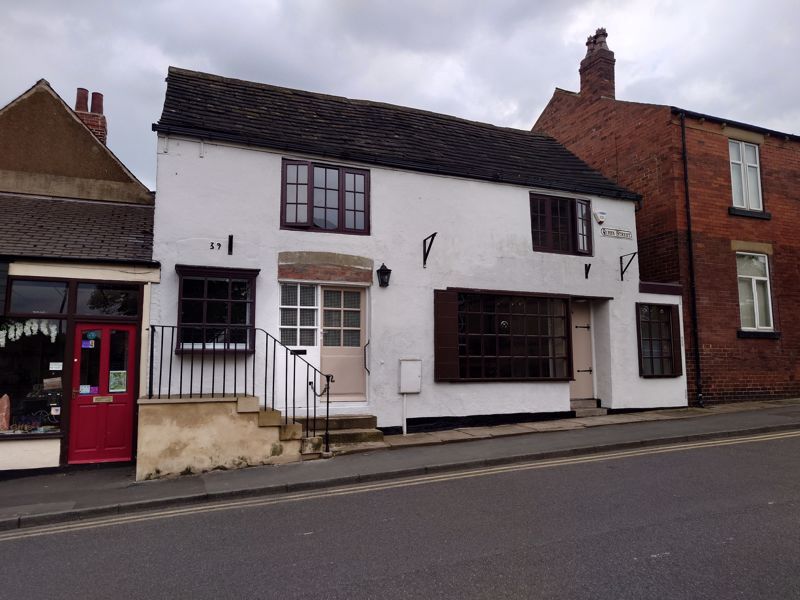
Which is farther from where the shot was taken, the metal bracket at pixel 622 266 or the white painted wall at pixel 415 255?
the metal bracket at pixel 622 266

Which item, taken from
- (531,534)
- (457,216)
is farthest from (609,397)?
(531,534)

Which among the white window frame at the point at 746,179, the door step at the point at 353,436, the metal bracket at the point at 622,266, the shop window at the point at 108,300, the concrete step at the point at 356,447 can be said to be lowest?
the concrete step at the point at 356,447

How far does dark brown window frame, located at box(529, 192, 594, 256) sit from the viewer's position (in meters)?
11.6

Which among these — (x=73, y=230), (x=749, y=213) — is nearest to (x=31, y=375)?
(x=73, y=230)

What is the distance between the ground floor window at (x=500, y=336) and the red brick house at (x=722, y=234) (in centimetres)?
Result: 341

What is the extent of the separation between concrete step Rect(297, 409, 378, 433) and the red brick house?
25.1ft

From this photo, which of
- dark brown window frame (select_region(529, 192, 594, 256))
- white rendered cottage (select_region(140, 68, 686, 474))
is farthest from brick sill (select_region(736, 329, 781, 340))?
dark brown window frame (select_region(529, 192, 594, 256))

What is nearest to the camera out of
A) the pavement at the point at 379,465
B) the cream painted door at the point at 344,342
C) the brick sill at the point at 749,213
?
the pavement at the point at 379,465

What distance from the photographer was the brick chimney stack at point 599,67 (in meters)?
15.2

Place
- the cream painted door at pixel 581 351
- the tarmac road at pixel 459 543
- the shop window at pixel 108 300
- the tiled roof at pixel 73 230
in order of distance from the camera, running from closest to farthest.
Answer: the tarmac road at pixel 459 543
the tiled roof at pixel 73 230
the shop window at pixel 108 300
the cream painted door at pixel 581 351

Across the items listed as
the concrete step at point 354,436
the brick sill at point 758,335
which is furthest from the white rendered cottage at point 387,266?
the brick sill at point 758,335

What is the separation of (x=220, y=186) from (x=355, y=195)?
7.93 feet

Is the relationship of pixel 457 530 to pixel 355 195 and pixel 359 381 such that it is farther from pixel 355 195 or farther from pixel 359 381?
pixel 355 195

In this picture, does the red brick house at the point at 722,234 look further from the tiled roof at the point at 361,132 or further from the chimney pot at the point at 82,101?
the chimney pot at the point at 82,101
